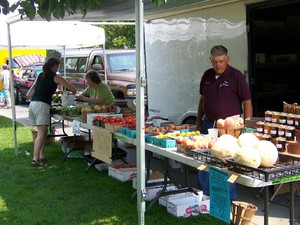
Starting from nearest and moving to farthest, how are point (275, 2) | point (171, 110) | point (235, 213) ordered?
point (235, 213)
point (275, 2)
point (171, 110)

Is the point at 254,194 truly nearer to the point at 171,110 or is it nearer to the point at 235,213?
the point at 235,213

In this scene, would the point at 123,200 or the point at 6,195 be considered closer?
the point at 123,200

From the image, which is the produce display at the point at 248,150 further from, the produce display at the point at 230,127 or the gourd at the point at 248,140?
the produce display at the point at 230,127

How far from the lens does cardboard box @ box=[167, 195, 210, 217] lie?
190 inches

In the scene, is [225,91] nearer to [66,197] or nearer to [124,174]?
[124,174]

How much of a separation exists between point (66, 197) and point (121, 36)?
1970 cm

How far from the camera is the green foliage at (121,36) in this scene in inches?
951

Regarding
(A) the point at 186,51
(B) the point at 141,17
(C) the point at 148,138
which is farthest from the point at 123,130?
(A) the point at 186,51

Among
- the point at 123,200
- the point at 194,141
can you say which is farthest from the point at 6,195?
the point at 194,141

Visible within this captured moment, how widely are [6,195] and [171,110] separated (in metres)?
3.20

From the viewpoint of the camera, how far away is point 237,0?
5840 millimetres

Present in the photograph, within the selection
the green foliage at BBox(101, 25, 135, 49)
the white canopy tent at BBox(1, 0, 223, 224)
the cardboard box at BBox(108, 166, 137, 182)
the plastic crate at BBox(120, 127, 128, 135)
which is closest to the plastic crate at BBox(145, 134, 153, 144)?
the white canopy tent at BBox(1, 0, 223, 224)

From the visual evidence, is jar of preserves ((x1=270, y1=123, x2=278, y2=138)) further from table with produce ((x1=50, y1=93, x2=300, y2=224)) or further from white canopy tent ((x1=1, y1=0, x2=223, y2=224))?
white canopy tent ((x1=1, y1=0, x2=223, y2=224))

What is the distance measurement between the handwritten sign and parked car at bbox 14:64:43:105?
13.2 metres
